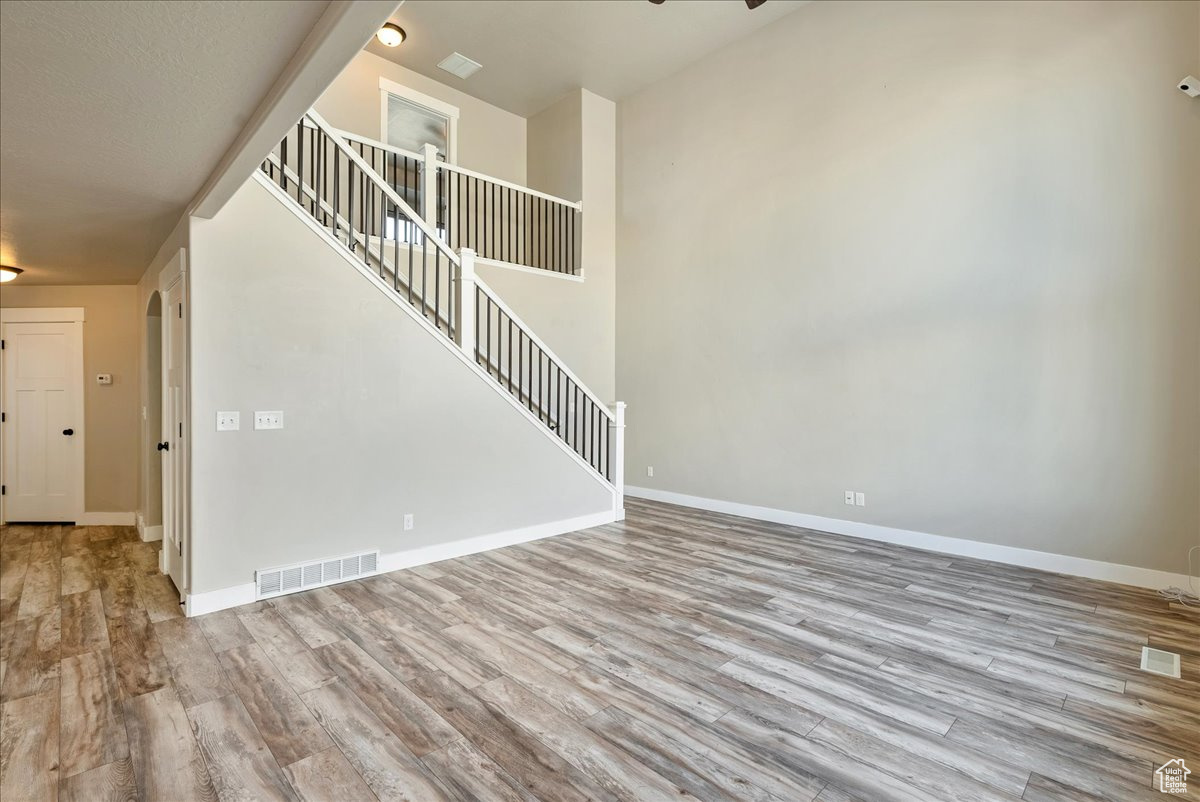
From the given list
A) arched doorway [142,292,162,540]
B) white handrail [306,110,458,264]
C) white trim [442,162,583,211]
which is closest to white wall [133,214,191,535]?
arched doorway [142,292,162,540]

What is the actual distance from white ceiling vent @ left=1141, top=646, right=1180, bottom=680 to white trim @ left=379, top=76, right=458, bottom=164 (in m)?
7.79

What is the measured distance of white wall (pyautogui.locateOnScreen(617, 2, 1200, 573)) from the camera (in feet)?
12.3

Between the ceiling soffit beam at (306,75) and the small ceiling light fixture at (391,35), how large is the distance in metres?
4.10

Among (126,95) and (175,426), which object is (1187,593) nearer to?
(126,95)

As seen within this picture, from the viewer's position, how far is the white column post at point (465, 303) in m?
4.66

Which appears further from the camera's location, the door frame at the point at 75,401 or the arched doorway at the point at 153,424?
the door frame at the point at 75,401

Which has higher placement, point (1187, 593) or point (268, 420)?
point (268, 420)

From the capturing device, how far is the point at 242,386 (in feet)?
11.3

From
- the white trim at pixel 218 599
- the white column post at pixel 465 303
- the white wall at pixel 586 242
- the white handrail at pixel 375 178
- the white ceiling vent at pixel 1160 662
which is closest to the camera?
the white ceiling vent at pixel 1160 662

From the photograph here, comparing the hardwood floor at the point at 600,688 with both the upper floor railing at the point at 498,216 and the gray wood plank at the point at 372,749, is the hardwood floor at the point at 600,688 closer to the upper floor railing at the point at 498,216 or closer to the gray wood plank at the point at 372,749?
the gray wood plank at the point at 372,749

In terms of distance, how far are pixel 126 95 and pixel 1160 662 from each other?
17.0 ft

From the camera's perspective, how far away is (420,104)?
6.80 m

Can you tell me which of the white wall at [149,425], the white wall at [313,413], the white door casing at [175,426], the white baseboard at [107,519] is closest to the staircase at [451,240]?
the white wall at [313,413]

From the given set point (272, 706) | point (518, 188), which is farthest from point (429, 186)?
point (272, 706)
